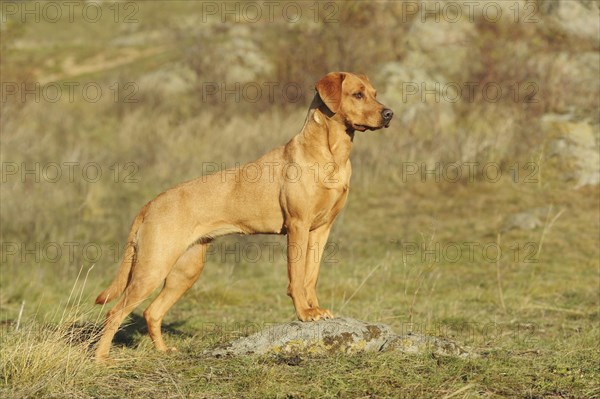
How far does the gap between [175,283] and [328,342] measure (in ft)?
5.35

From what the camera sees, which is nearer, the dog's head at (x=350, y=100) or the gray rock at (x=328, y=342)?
the gray rock at (x=328, y=342)

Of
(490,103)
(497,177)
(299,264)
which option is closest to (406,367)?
(299,264)

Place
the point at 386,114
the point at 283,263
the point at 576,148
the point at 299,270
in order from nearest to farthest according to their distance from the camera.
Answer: the point at 299,270, the point at 386,114, the point at 283,263, the point at 576,148

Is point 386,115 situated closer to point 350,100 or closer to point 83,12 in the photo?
point 350,100

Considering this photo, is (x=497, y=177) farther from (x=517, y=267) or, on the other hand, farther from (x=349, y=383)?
(x=349, y=383)

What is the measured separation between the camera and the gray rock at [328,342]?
5953mm

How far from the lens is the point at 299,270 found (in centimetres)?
610

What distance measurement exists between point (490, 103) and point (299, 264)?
44.3 feet

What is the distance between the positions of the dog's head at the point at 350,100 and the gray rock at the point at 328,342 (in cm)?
156

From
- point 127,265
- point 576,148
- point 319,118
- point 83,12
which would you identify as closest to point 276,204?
point 319,118

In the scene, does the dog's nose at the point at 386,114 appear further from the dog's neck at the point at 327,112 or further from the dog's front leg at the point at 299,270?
the dog's front leg at the point at 299,270

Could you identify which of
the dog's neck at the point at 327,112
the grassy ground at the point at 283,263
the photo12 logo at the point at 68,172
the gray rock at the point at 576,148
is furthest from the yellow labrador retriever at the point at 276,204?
the gray rock at the point at 576,148

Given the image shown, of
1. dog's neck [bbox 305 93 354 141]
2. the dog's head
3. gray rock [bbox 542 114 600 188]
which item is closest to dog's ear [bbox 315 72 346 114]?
the dog's head

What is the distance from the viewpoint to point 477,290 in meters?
10.9
